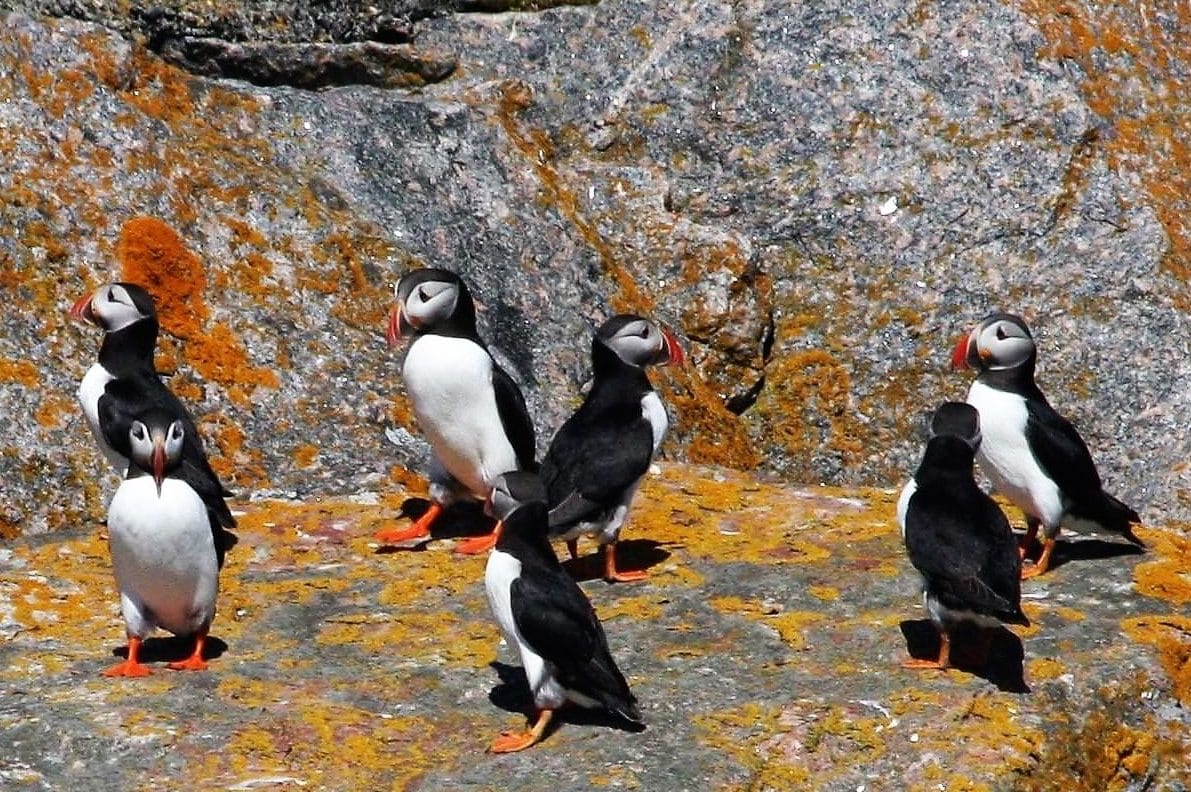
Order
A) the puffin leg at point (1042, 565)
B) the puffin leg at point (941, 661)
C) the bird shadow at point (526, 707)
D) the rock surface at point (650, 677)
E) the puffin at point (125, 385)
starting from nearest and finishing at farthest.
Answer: the rock surface at point (650, 677) < the bird shadow at point (526, 707) < the puffin leg at point (941, 661) < the puffin leg at point (1042, 565) < the puffin at point (125, 385)

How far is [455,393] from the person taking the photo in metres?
9.91

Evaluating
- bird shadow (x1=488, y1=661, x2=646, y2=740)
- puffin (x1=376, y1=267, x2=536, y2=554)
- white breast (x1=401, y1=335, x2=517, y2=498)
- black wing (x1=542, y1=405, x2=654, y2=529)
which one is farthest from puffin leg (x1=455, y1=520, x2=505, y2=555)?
bird shadow (x1=488, y1=661, x2=646, y2=740)

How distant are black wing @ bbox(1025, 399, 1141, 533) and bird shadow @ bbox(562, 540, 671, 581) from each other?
192 cm

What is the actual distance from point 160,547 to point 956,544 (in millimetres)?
3365

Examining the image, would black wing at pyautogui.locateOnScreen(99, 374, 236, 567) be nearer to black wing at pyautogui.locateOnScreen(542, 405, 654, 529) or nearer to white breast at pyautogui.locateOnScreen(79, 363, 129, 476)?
white breast at pyautogui.locateOnScreen(79, 363, 129, 476)

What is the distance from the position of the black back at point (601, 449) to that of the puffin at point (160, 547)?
1742 millimetres

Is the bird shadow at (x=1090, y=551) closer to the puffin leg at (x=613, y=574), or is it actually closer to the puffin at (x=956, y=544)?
the puffin at (x=956, y=544)

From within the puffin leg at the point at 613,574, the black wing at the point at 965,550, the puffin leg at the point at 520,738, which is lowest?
the puffin leg at the point at 520,738

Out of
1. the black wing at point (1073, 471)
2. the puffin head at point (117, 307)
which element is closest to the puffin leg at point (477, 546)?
the puffin head at point (117, 307)

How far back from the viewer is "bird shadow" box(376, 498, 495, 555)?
10.2m

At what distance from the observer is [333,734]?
298 inches

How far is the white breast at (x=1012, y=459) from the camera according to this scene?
30.6 feet

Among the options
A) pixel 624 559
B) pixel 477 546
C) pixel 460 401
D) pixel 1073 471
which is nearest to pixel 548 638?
pixel 624 559

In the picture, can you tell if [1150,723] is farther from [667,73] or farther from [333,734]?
[667,73]
